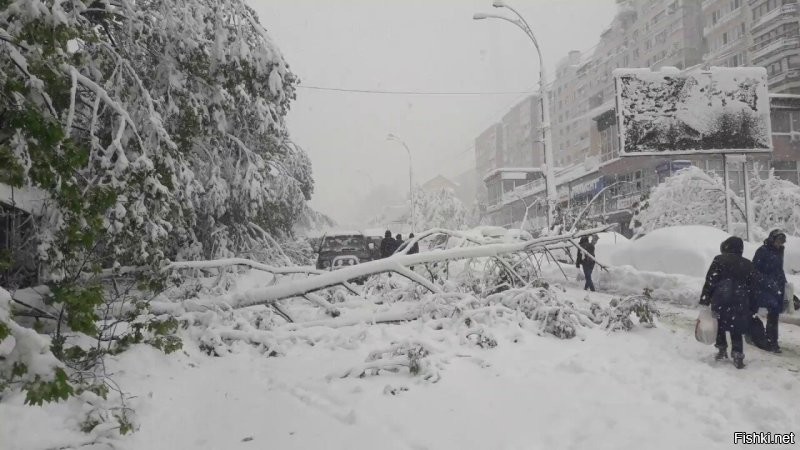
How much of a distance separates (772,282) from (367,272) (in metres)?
5.41

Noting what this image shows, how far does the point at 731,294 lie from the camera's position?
5750 mm

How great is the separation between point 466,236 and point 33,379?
777 cm

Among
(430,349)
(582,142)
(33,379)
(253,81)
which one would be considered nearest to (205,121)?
(253,81)

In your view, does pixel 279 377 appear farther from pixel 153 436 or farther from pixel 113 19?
pixel 113 19

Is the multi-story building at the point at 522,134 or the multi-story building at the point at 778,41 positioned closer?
the multi-story building at the point at 778,41

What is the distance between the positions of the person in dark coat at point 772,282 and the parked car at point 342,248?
12.2 metres

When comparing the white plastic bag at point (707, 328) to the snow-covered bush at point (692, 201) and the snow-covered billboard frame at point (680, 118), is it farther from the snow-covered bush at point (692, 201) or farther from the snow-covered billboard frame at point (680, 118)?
the snow-covered bush at point (692, 201)

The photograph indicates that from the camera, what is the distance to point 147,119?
736 centimetres

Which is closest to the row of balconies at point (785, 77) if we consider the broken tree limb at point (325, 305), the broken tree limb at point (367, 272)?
the broken tree limb at point (367, 272)

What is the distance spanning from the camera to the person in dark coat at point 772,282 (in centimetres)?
619

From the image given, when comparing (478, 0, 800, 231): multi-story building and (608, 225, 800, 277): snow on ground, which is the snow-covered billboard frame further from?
(608, 225, 800, 277): snow on ground

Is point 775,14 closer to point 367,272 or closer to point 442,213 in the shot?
point 442,213

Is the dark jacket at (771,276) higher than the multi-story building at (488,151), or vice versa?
the multi-story building at (488,151)

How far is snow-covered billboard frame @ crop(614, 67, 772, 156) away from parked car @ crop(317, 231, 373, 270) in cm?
963
